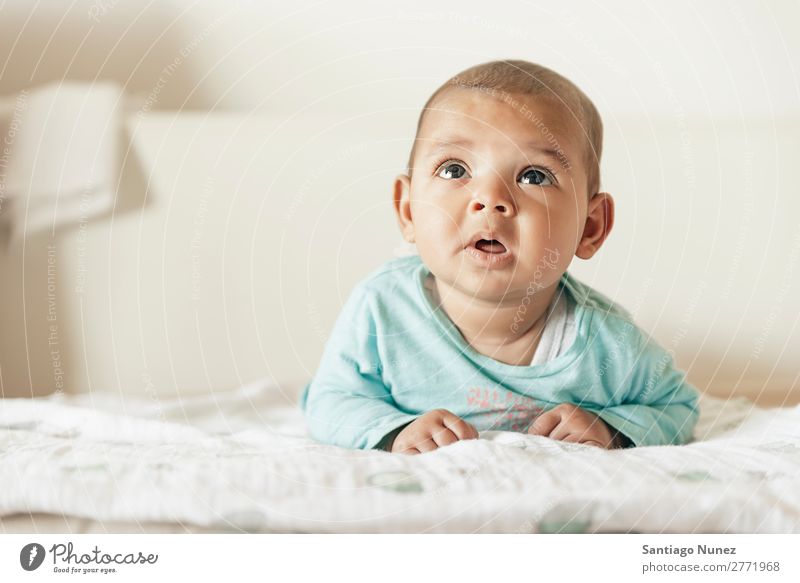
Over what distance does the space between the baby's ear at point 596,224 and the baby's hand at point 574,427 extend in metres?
0.15

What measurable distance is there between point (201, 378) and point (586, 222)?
492mm

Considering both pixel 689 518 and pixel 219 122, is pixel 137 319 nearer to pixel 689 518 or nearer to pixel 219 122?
pixel 219 122

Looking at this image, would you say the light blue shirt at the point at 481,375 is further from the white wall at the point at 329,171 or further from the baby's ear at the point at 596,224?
the white wall at the point at 329,171

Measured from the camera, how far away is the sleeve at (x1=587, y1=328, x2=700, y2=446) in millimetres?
780

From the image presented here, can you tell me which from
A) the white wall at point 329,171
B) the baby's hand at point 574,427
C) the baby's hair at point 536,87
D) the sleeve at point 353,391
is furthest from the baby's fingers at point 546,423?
the white wall at point 329,171

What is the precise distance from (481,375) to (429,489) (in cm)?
25

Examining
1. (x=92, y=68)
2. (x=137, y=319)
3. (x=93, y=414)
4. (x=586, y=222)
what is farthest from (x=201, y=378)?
(x=586, y=222)

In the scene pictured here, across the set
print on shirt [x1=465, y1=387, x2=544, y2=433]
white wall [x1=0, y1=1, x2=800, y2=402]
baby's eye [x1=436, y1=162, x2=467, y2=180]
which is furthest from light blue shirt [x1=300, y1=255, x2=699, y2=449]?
white wall [x1=0, y1=1, x2=800, y2=402]

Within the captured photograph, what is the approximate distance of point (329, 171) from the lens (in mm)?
1114

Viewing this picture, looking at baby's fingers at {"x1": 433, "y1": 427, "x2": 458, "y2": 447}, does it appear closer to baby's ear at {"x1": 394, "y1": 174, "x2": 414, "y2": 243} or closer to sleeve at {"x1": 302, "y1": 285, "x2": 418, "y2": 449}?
sleeve at {"x1": 302, "y1": 285, "x2": 418, "y2": 449}

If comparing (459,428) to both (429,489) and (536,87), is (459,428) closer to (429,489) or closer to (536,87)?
(429,489)

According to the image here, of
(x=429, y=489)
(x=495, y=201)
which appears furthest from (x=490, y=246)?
(x=429, y=489)

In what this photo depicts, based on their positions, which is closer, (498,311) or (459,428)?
(459,428)

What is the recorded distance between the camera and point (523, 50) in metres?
1.10
